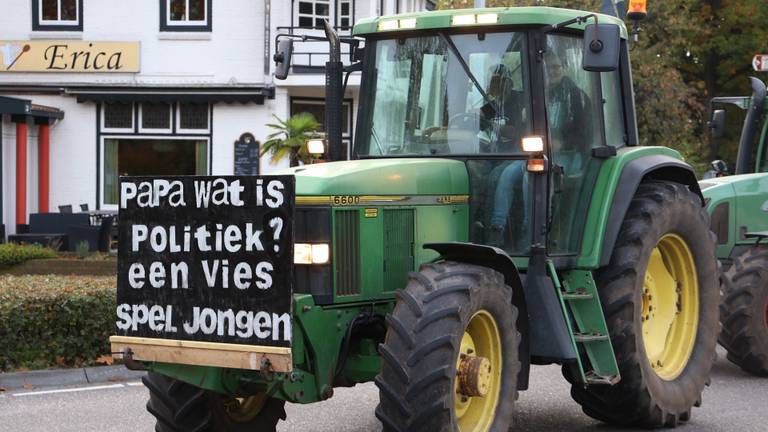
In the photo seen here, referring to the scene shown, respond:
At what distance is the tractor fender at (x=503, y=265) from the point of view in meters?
7.00

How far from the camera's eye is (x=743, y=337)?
10703mm

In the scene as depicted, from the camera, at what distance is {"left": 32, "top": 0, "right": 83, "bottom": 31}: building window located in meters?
27.3

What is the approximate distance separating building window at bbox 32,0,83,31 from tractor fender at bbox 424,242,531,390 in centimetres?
2166

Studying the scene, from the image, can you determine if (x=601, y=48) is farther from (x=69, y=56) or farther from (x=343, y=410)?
(x=69, y=56)

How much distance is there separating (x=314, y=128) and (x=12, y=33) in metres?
7.61

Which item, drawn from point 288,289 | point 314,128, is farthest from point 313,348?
point 314,128

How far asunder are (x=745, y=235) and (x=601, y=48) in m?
4.66

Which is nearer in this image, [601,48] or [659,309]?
[601,48]

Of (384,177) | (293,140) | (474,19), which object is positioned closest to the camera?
(384,177)

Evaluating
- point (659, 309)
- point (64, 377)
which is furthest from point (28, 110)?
point (659, 309)

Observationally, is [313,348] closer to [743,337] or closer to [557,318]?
[557,318]

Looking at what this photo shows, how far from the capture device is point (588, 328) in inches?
312

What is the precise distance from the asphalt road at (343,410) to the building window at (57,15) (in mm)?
17923

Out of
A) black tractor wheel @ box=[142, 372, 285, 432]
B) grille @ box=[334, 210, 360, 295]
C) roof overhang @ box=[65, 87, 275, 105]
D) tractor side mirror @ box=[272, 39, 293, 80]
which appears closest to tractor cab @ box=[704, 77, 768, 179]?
tractor side mirror @ box=[272, 39, 293, 80]
